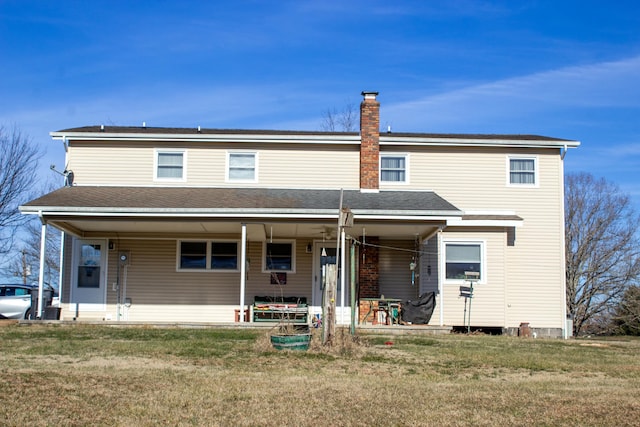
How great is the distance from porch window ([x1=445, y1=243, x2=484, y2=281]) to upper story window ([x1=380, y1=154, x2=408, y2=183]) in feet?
7.80

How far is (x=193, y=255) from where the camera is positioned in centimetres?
1973

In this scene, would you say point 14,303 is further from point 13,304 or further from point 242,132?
point 242,132

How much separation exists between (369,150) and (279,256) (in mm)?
3790

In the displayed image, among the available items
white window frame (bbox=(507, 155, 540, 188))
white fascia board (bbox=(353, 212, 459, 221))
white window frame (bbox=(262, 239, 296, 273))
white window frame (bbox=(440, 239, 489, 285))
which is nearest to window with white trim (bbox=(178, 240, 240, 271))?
white window frame (bbox=(262, 239, 296, 273))

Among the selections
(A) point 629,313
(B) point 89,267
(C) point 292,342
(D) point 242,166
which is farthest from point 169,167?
(A) point 629,313

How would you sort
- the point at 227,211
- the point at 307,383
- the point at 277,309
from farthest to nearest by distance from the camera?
1. the point at 277,309
2. the point at 227,211
3. the point at 307,383

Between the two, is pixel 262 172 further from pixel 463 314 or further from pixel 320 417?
pixel 320 417

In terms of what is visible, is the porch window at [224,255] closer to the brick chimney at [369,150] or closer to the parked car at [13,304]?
the brick chimney at [369,150]

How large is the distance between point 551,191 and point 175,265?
10512mm

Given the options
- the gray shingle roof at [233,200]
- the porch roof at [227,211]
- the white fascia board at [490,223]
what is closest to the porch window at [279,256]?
the porch roof at [227,211]

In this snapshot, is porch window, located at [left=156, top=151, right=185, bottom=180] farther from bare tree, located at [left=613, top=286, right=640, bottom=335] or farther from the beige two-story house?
bare tree, located at [left=613, top=286, right=640, bottom=335]

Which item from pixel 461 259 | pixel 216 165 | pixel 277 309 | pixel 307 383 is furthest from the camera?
pixel 216 165

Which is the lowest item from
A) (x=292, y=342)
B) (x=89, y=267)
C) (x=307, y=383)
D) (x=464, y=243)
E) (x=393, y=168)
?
(x=307, y=383)

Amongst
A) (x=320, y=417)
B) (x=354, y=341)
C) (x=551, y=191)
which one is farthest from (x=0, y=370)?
(x=551, y=191)
